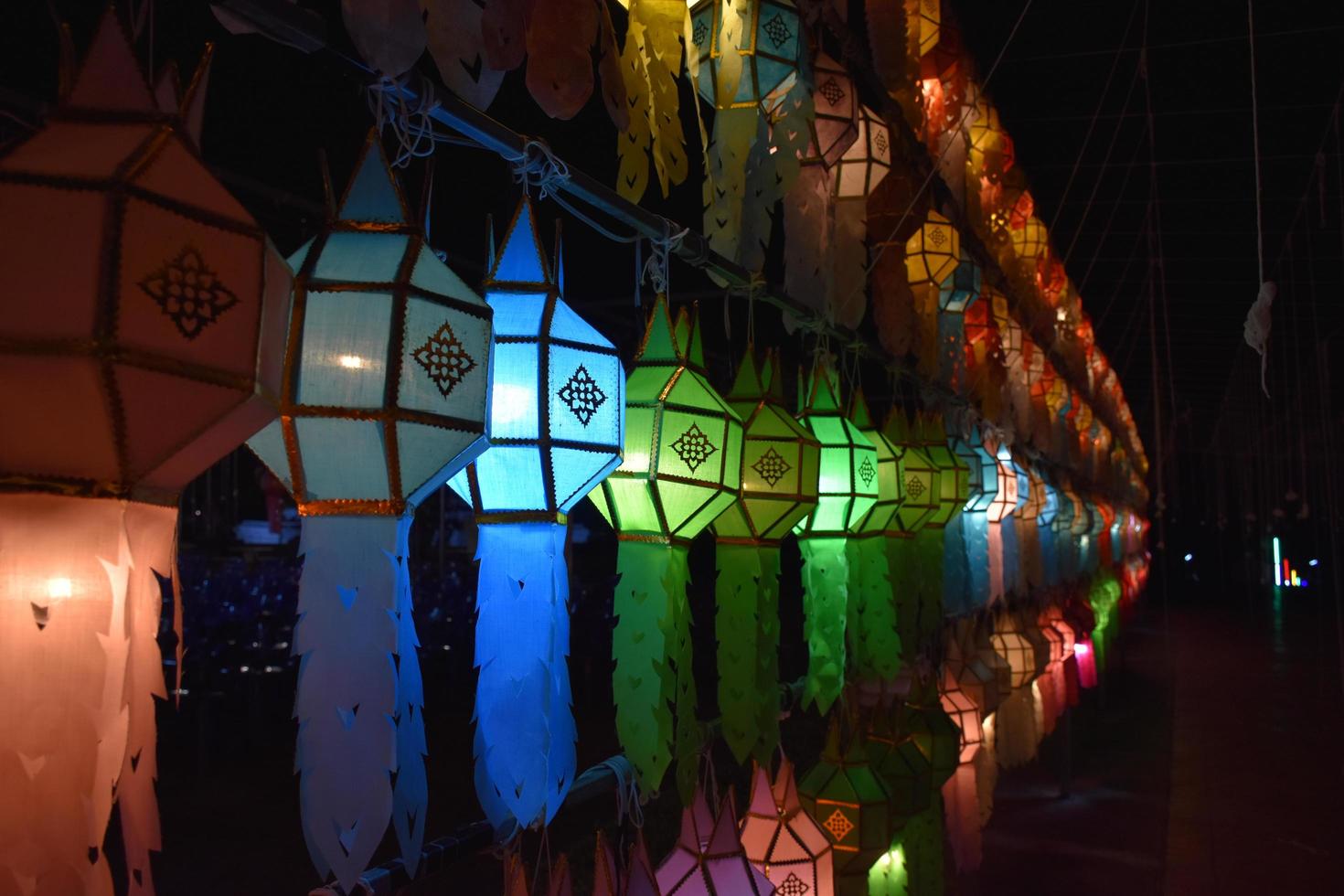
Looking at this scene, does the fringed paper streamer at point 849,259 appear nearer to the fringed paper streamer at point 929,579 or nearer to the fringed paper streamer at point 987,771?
the fringed paper streamer at point 929,579

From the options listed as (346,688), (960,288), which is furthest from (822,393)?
(960,288)

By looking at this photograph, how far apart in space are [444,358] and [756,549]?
132 centimetres

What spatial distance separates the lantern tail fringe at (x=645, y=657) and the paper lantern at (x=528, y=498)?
38 cm

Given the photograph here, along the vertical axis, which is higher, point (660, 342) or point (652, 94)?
point (652, 94)

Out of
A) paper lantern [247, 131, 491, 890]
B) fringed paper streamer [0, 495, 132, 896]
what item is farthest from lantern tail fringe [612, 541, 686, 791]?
fringed paper streamer [0, 495, 132, 896]

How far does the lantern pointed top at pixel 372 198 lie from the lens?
134 centimetres

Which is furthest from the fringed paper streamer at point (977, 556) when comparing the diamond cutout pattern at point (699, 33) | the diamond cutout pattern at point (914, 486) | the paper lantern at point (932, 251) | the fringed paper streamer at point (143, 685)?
the fringed paper streamer at point (143, 685)

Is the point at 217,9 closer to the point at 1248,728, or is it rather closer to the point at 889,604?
the point at 889,604

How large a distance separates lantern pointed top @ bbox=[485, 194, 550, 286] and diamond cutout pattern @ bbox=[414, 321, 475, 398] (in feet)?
1.11

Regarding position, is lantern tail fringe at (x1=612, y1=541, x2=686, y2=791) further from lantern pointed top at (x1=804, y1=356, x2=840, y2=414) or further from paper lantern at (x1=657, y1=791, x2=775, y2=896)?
lantern pointed top at (x1=804, y1=356, x2=840, y2=414)

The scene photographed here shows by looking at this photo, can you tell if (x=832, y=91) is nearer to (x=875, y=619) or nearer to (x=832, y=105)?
(x=832, y=105)

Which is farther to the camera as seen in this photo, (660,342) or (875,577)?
(875,577)

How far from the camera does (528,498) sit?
1.64 metres

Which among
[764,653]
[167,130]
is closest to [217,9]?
[167,130]
